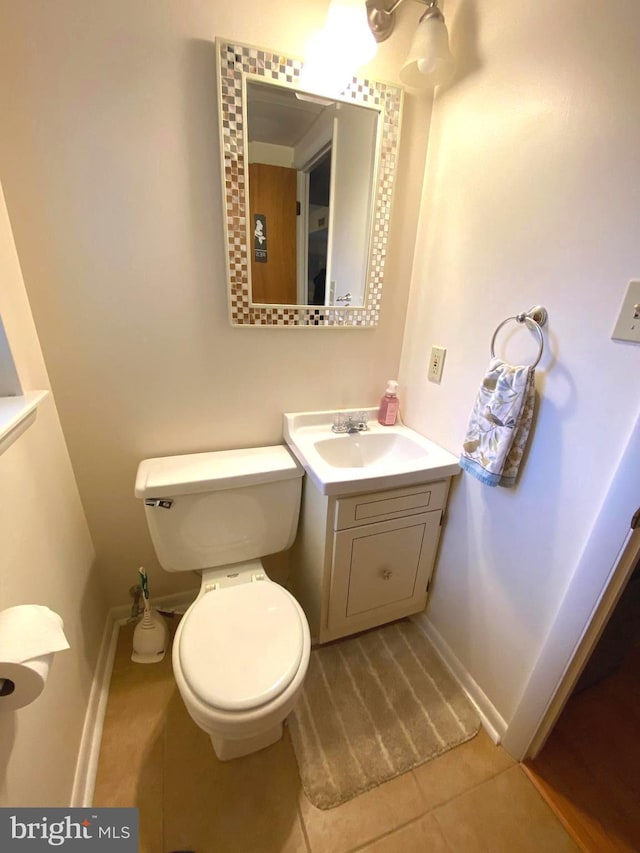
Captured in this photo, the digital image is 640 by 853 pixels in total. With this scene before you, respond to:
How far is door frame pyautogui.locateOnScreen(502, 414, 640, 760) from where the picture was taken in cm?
74

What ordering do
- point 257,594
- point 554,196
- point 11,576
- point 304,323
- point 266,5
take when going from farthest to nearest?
point 304,323 → point 257,594 → point 266,5 → point 554,196 → point 11,576

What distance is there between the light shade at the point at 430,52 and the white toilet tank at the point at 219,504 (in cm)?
123

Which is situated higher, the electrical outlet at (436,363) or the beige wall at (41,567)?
the electrical outlet at (436,363)

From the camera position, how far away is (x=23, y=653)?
568mm

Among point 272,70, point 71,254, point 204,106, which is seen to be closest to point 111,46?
point 204,106

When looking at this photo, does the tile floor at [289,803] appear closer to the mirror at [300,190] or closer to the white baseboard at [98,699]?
the white baseboard at [98,699]

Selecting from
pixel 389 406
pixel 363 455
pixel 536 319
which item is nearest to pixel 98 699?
pixel 363 455

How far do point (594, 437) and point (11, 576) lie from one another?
1.28 metres

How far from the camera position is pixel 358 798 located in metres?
0.99

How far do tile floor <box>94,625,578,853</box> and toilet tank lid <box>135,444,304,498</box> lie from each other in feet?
2.60

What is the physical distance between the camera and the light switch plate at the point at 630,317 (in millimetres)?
690

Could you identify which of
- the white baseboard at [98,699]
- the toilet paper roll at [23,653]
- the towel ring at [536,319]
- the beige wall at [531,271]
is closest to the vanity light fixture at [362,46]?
the beige wall at [531,271]

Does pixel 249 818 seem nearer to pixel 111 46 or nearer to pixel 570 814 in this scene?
pixel 570 814
